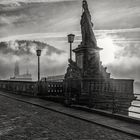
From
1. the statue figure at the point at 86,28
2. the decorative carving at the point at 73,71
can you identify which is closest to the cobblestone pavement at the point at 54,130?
the decorative carving at the point at 73,71

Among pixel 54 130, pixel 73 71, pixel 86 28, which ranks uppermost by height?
pixel 86 28

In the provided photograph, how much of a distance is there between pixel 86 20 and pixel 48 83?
803cm

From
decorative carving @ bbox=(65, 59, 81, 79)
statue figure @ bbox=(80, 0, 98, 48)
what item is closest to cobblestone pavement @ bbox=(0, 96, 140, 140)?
decorative carving @ bbox=(65, 59, 81, 79)

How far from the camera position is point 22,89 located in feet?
90.7

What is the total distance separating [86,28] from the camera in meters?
24.3

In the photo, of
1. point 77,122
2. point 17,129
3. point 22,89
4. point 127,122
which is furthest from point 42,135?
point 22,89

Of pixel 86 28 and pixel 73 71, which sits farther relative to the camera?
pixel 86 28

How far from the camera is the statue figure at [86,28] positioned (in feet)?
78.2

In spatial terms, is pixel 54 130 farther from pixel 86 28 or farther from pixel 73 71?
pixel 86 28

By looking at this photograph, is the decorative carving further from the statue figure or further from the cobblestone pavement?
the cobblestone pavement

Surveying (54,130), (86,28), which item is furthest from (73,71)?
(54,130)

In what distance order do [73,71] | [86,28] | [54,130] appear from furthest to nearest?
[86,28], [73,71], [54,130]

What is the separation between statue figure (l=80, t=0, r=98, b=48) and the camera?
23.8 meters

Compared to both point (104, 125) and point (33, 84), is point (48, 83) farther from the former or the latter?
point (104, 125)
